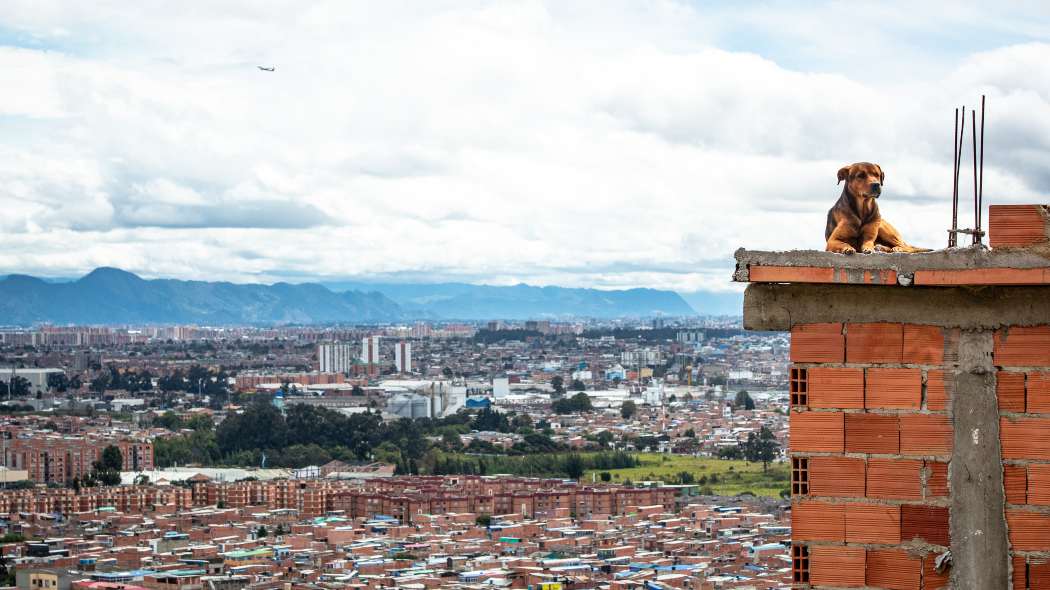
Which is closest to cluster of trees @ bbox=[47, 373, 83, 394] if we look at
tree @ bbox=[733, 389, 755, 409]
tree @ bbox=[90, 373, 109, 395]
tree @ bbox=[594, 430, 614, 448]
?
tree @ bbox=[90, 373, 109, 395]

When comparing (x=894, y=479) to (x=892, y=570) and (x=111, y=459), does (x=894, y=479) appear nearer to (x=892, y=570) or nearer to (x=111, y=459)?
(x=892, y=570)

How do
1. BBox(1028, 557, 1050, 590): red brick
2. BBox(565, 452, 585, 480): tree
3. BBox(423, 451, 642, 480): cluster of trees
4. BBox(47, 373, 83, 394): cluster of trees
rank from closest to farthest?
BBox(1028, 557, 1050, 590): red brick → BBox(565, 452, 585, 480): tree → BBox(423, 451, 642, 480): cluster of trees → BBox(47, 373, 83, 394): cluster of trees

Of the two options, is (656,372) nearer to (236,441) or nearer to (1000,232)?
(236,441)

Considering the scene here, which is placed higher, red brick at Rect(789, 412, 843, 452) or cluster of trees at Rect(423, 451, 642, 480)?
red brick at Rect(789, 412, 843, 452)

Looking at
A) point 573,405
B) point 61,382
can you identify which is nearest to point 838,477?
point 573,405

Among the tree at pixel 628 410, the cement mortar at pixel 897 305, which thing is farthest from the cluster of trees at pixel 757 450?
the cement mortar at pixel 897 305

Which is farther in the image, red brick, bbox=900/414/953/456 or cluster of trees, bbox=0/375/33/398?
cluster of trees, bbox=0/375/33/398

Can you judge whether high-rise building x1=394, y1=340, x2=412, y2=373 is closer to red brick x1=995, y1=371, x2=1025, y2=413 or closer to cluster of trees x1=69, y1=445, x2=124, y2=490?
cluster of trees x1=69, y1=445, x2=124, y2=490
